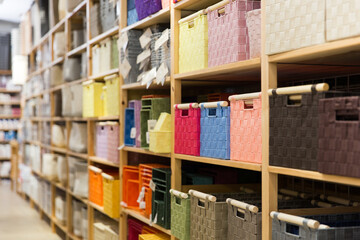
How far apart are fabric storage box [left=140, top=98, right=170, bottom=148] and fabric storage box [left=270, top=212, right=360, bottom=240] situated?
4.73 ft

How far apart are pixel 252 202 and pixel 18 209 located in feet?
20.2

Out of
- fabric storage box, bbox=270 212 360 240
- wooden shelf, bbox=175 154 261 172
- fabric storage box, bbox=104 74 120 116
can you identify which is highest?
fabric storage box, bbox=104 74 120 116

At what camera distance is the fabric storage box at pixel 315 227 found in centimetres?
170

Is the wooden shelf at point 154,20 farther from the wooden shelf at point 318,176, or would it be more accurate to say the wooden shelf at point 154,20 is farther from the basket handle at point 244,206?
the wooden shelf at point 318,176

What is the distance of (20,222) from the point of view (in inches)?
264

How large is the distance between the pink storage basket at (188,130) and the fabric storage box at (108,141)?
1174mm

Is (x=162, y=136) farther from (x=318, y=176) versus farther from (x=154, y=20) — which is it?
(x=318, y=176)

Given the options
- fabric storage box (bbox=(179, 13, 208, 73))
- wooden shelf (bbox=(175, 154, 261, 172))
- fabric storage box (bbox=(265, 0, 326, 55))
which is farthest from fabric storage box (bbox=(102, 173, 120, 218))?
fabric storage box (bbox=(265, 0, 326, 55))

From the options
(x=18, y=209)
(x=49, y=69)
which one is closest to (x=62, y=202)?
(x=49, y=69)

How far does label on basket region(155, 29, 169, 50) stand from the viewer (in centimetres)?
304

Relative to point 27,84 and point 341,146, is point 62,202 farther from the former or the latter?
point 341,146

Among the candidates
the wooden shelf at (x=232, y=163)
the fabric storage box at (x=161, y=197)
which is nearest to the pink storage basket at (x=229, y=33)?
the wooden shelf at (x=232, y=163)

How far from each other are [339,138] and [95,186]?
321 cm

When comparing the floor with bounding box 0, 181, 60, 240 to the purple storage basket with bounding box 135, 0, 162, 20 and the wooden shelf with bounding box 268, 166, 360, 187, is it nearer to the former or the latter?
the purple storage basket with bounding box 135, 0, 162, 20
